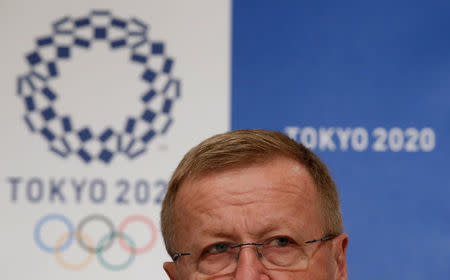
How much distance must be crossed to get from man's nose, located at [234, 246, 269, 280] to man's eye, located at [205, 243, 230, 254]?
41 mm

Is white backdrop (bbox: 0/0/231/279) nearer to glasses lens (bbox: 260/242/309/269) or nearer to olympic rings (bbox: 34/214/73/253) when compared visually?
olympic rings (bbox: 34/214/73/253)

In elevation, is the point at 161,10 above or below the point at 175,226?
above

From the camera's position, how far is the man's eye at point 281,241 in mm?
1491

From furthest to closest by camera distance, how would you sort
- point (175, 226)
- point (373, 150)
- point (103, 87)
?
point (103, 87) < point (373, 150) < point (175, 226)

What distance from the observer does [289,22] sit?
246 cm

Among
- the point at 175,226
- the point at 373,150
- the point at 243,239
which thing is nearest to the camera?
the point at 243,239

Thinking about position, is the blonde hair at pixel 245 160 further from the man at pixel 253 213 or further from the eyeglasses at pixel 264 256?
the eyeglasses at pixel 264 256

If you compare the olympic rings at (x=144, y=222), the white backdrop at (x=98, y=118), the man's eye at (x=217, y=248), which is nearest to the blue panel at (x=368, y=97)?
the white backdrop at (x=98, y=118)

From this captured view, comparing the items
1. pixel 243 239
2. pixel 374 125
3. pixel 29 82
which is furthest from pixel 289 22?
pixel 243 239

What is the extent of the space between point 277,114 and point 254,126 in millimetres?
101

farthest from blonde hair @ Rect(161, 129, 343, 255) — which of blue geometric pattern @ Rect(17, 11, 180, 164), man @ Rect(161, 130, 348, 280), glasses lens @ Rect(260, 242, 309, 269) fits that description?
blue geometric pattern @ Rect(17, 11, 180, 164)

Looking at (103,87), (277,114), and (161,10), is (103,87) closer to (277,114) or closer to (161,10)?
(161,10)

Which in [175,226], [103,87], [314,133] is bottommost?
[175,226]

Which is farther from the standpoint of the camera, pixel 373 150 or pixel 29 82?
pixel 29 82
